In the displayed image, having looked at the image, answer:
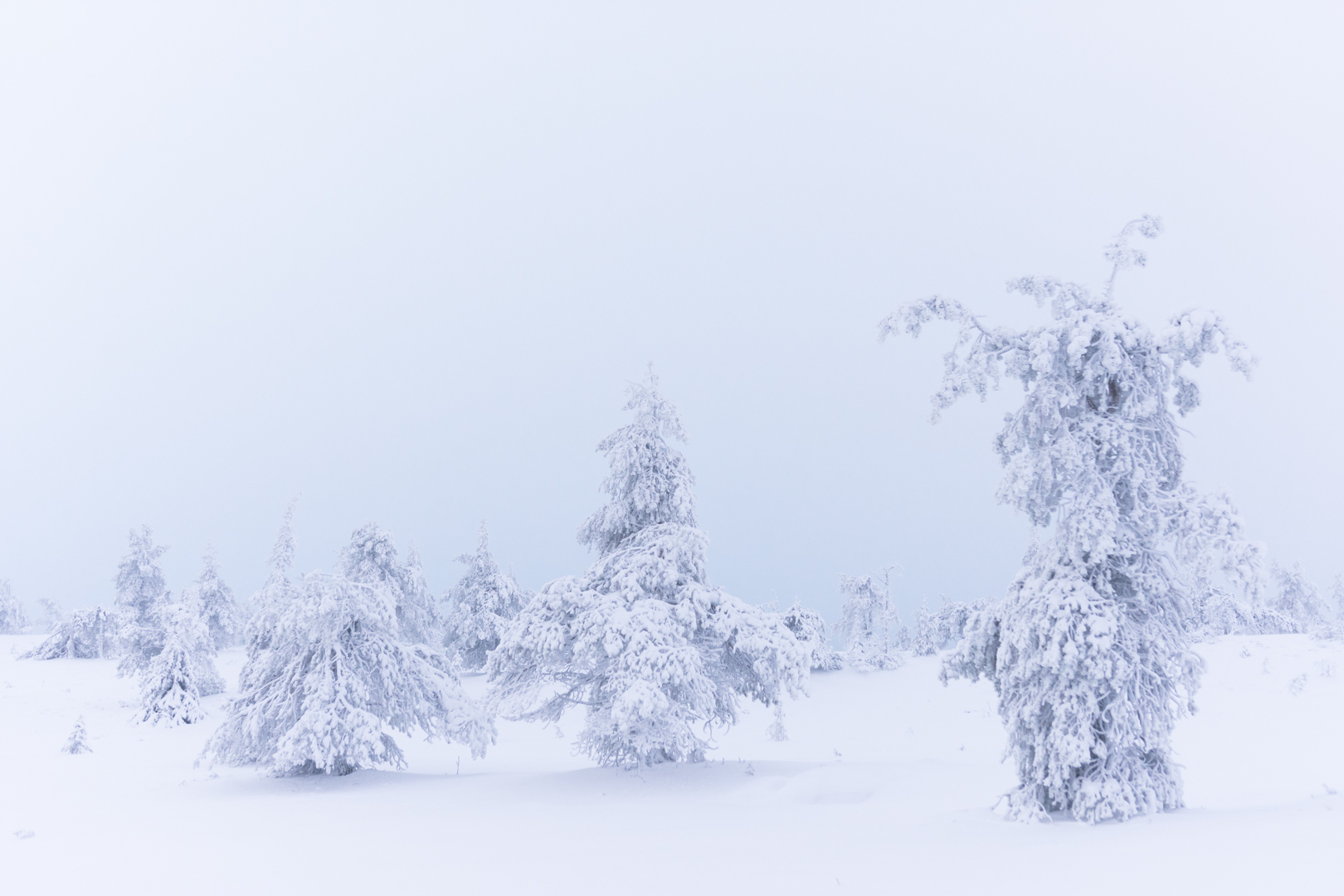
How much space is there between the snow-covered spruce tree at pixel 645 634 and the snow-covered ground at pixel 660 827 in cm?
132

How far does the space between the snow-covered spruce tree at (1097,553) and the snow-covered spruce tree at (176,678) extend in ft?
95.9

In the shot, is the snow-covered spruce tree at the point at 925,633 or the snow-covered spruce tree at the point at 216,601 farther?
the snow-covered spruce tree at the point at 925,633

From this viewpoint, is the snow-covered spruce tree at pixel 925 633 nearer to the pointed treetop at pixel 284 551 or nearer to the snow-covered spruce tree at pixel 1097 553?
the pointed treetop at pixel 284 551

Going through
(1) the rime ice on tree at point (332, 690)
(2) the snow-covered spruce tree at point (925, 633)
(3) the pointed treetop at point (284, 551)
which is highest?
(3) the pointed treetop at point (284, 551)

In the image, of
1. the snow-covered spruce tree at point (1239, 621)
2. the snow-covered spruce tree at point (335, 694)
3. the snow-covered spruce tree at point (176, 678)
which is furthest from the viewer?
the snow-covered spruce tree at point (1239, 621)

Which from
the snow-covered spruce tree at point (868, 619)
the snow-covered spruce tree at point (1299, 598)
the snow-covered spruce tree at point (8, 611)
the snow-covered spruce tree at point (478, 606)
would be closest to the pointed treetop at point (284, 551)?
the snow-covered spruce tree at point (478, 606)

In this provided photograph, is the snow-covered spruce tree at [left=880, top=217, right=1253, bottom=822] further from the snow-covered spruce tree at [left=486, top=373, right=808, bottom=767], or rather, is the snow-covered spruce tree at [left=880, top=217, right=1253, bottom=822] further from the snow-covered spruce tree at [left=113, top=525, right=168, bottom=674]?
the snow-covered spruce tree at [left=113, top=525, right=168, bottom=674]

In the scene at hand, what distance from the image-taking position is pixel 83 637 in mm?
42562

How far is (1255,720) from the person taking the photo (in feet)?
77.4

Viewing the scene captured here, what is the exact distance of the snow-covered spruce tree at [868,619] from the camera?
45.6 metres

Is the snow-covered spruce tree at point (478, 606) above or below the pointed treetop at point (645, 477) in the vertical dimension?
below

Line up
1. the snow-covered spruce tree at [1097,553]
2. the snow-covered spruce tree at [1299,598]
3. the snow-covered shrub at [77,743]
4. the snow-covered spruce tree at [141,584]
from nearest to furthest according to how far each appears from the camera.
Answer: the snow-covered spruce tree at [1097,553] < the snow-covered shrub at [77,743] < the snow-covered spruce tree at [141,584] < the snow-covered spruce tree at [1299,598]

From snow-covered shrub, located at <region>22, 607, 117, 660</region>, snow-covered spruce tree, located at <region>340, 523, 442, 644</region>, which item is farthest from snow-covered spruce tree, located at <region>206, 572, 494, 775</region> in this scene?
snow-covered shrub, located at <region>22, 607, 117, 660</region>

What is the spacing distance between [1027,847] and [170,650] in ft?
104
